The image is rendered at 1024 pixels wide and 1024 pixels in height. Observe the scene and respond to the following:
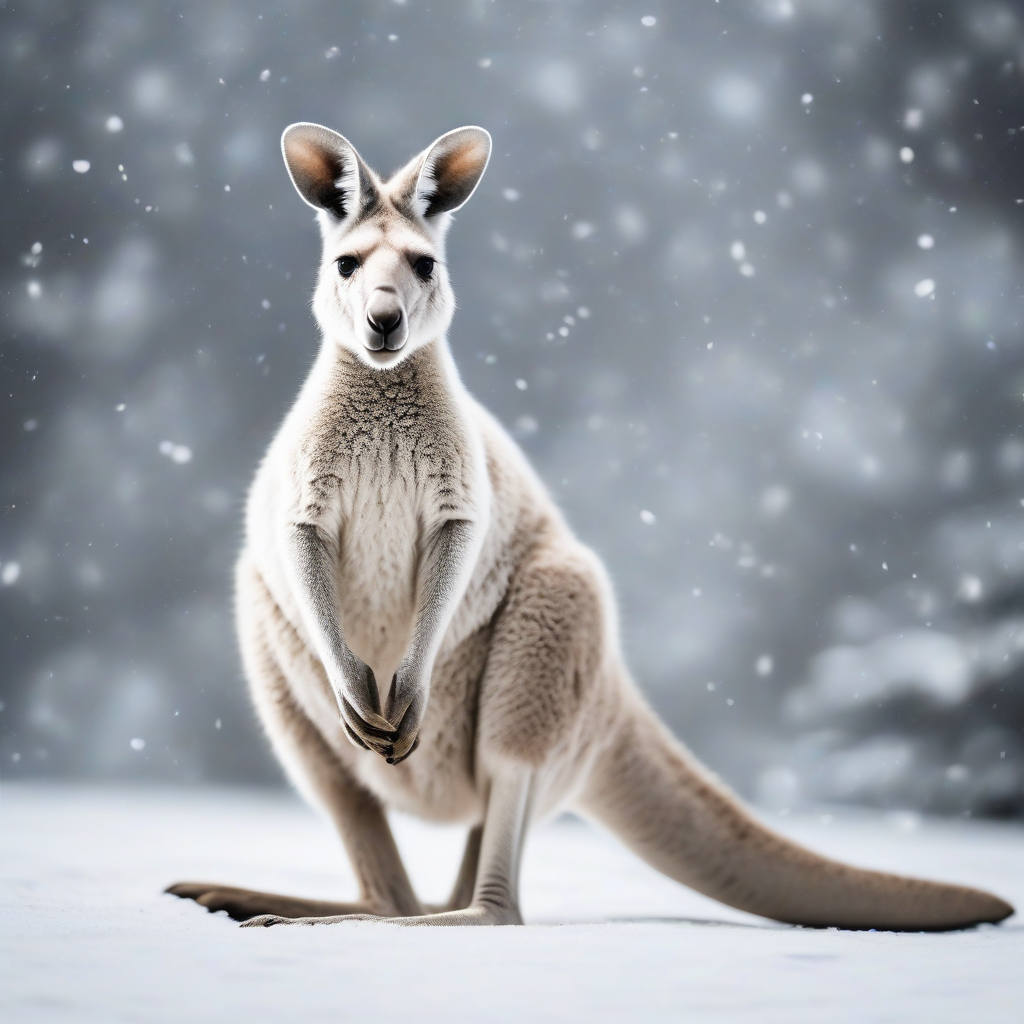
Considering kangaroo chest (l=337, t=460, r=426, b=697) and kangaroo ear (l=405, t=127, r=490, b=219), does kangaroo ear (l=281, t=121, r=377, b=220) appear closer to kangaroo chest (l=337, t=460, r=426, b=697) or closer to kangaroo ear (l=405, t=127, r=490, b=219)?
kangaroo ear (l=405, t=127, r=490, b=219)

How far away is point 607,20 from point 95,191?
1602mm

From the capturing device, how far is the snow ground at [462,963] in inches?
41.2

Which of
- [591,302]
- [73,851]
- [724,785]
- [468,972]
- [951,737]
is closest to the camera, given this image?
[468,972]

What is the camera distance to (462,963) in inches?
47.8

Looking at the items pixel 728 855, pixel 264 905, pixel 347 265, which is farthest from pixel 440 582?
pixel 728 855

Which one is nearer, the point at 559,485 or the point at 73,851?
the point at 73,851

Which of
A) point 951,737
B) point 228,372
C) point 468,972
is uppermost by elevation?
point 228,372

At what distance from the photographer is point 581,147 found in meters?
3.55

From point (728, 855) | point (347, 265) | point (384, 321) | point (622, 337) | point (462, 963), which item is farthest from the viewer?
point (622, 337)

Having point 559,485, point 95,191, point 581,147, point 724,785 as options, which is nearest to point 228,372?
point 95,191

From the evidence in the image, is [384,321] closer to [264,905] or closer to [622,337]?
[264,905]

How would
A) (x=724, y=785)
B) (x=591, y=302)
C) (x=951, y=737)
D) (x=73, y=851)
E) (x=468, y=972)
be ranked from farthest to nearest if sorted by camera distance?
(x=591, y=302), (x=951, y=737), (x=73, y=851), (x=724, y=785), (x=468, y=972)

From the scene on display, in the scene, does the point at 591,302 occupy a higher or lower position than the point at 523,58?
lower

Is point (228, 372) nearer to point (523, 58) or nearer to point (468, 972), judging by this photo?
point (523, 58)
